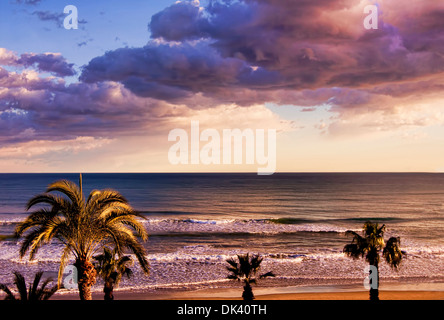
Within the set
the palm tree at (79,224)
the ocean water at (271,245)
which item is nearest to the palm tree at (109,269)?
the palm tree at (79,224)

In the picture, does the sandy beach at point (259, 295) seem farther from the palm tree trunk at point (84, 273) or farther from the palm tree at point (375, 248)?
the palm tree trunk at point (84, 273)

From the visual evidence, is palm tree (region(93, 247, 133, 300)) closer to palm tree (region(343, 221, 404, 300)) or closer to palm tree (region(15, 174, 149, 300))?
palm tree (region(15, 174, 149, 300))

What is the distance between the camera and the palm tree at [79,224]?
1323 centimetres

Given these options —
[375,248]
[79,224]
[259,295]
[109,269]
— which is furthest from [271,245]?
[79,224]

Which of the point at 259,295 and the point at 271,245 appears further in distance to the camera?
the point at 271,245

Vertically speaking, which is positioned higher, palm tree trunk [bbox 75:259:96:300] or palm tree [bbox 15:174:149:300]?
palm tree [bbox 15:174:149:300]

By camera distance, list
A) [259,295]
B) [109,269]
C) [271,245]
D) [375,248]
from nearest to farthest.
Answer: [109,269], [375,248], [259,295], [271,245]

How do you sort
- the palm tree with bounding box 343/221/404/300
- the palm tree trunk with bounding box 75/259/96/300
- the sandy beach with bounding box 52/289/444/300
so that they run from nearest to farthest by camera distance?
the palm tree trunk with bounding box 75/259/96/300 < the palm tree with bounding box 343/221/404/300 < the sandy beach with bounding box 52/289/444/300

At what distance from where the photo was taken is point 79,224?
527 inches

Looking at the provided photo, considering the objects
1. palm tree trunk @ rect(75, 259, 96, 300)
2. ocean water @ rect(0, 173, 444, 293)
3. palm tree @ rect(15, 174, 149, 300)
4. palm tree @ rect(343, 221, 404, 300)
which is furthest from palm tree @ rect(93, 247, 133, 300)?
palm tree @ rect(343, 221, 404, 300)

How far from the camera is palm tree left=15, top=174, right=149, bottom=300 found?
13.2 metres

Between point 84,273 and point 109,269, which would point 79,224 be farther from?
point 109,269
